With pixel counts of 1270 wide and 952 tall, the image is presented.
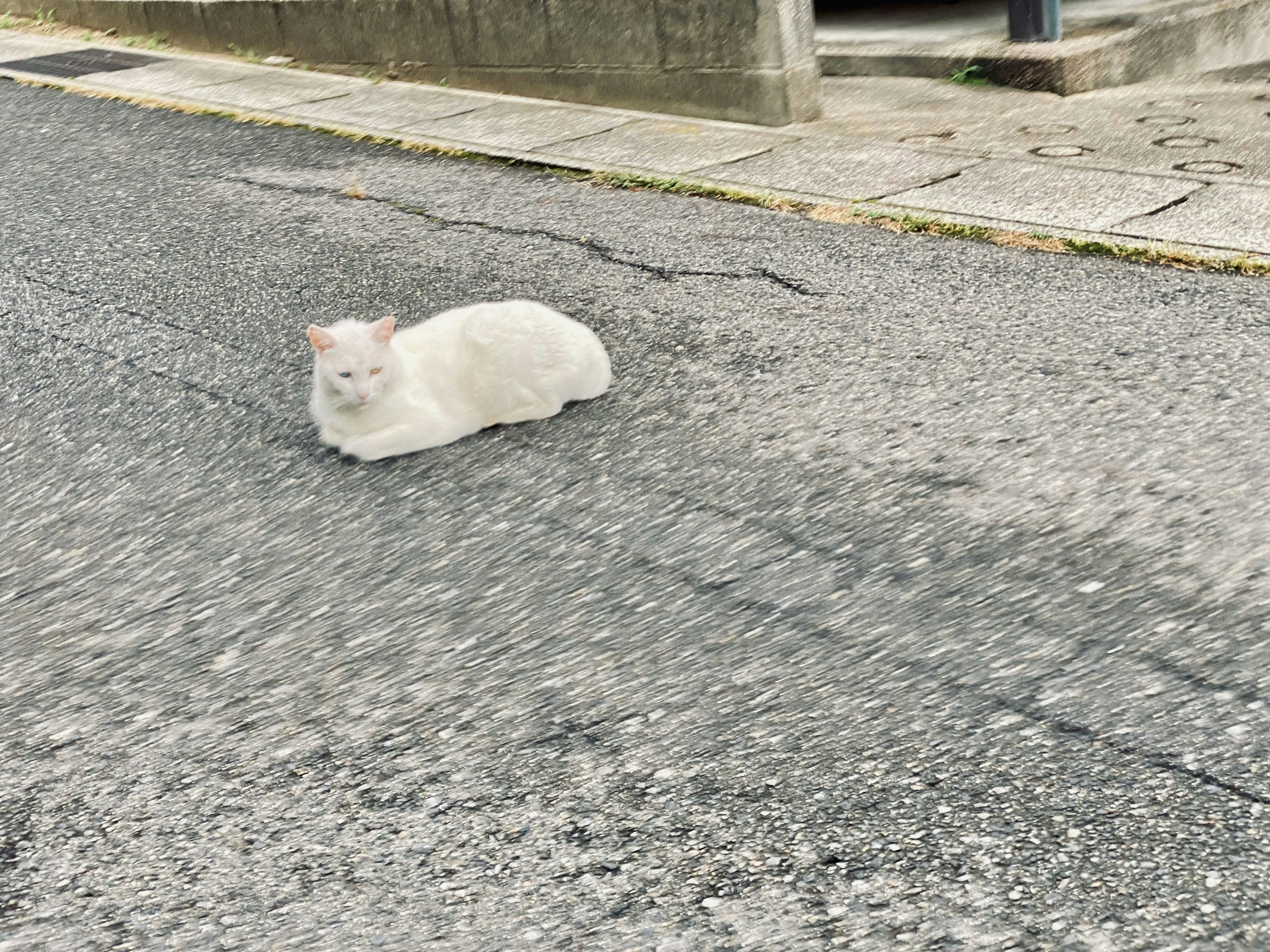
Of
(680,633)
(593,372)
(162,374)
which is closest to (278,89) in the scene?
(162,374)

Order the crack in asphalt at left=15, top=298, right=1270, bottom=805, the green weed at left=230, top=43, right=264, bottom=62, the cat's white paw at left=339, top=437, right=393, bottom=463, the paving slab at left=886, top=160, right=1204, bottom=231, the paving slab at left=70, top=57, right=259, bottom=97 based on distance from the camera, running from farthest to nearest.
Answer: the green weed at left=230, top=43, right=264, bottom=62, the paving slab at left=70, top=57, right=259, bottom=97, the paving slab at left=886, top=160, right=1204, bottom=231, the cat's white paw at left=339, top=437, right=393, bottom=463, the crack in asphalt at left=15, top=298, right=1270, bottom=805

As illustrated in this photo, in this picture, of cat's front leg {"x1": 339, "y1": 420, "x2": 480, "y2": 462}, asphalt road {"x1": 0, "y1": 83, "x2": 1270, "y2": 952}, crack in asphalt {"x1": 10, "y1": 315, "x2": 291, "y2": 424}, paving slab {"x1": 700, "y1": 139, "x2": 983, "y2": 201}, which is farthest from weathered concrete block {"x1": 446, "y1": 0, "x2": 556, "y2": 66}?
cat's front leg {"x1": 339, "y1": 420, "x2": 480, "y2": 462}

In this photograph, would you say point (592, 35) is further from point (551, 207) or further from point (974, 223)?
point (974, 223)

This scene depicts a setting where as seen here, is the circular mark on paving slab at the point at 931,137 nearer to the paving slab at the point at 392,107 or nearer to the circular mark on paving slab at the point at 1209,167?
the circular mark on paving slab at the point at 1209,167

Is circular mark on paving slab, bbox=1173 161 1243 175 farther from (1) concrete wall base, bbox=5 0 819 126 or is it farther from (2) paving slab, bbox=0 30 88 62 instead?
(2) paving slab, bbox=0 30 88 62

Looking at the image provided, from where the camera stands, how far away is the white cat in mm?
3973

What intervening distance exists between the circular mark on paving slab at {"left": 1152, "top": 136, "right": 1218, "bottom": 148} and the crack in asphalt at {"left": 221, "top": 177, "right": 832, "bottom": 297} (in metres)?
2.94

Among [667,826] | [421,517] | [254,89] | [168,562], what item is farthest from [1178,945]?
[254,89]

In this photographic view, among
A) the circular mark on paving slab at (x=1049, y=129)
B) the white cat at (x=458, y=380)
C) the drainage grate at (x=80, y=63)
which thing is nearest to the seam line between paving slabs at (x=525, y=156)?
the drainage grate at (x=80, y=63)

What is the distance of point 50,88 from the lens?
10570 mm

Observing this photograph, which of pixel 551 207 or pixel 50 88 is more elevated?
pixel 50 88

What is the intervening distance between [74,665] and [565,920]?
60.0 inches

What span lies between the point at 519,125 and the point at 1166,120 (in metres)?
3.91

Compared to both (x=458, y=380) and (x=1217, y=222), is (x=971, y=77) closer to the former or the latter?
(x=1217, y=222)
